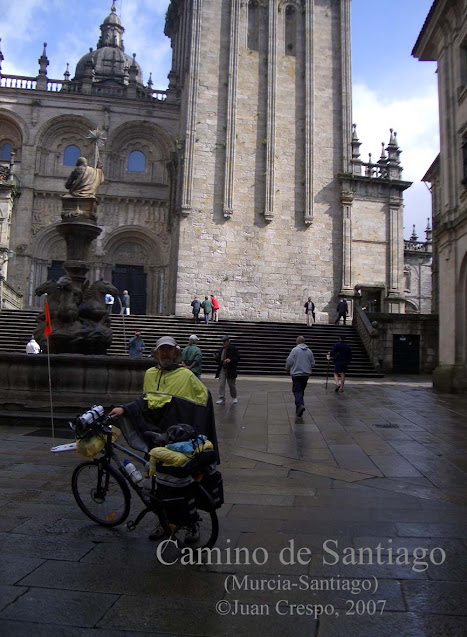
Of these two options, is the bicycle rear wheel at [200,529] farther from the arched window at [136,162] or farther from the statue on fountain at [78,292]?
the arched window at [136,162]

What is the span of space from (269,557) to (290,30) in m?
35.4

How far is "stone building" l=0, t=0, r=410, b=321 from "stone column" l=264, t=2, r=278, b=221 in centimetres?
8

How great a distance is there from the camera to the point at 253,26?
32.4m

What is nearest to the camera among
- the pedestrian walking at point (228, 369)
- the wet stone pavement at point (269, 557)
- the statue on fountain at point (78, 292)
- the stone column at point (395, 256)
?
the wet stone pavement at point (269, 557)

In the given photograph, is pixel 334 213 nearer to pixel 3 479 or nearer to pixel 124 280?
pixel 124 280

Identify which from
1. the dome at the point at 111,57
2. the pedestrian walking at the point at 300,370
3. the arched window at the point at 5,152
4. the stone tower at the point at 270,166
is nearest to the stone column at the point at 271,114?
the stone tower at the point at 270,166

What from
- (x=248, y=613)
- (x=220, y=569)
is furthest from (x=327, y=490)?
(x=248, y=613)

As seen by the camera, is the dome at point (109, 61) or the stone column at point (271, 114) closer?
the stone column at point (271, 114)

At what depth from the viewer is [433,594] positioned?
3.12 m

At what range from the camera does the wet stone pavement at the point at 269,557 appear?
2811 millimetres

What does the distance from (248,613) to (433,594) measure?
1.12 metres

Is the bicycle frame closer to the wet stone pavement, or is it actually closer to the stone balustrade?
the wet stone pavement

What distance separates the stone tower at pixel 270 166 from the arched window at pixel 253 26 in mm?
61

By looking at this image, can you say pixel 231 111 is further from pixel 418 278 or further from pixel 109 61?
pixel 418 278
